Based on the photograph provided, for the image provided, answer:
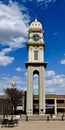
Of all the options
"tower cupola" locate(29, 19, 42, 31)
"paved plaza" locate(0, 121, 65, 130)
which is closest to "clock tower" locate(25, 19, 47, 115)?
"tower cupola" locate(29, 19, 42, 31)

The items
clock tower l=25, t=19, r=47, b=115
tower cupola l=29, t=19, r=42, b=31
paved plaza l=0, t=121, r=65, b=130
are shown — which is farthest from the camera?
tower cupola l=29, t=19, r=42, b=31

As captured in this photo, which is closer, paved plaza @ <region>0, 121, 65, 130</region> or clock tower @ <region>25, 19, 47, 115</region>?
paved plaza @ <region>0, 121, 65, 130</region>

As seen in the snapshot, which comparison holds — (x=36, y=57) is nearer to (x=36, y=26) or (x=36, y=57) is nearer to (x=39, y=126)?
(x=36, y=26)

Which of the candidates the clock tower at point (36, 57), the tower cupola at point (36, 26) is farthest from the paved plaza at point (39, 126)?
the tower cupola at point (36, 26)

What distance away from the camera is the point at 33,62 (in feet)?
327

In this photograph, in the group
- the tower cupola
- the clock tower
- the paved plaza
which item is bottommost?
the paved plaza

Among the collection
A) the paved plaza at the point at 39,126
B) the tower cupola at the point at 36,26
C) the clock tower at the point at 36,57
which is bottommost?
the paved plaza at the point at 39,126

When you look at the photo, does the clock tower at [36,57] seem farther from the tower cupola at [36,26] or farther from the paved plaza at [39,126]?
the paved plaza at [39,126]

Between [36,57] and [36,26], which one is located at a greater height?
[36,26]

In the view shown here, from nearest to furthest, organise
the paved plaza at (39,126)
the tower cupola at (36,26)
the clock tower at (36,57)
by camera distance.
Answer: the paved plaza at (39,126), the clock tower at (36,57), the tower cupola at (36,26)

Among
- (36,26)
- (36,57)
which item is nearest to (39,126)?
(36,57)

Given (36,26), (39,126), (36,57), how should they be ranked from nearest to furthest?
(39,126)
(36,57)
(36,26)

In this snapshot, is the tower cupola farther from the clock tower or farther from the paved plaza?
the paved plaza

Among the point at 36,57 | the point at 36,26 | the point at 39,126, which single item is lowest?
the point at 39,126
